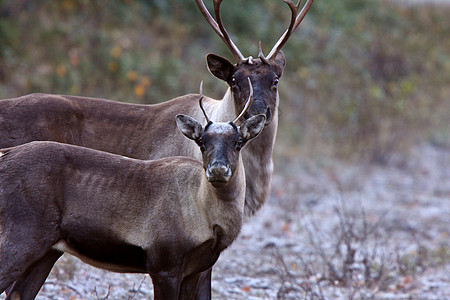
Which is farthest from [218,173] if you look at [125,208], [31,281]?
[31,281]

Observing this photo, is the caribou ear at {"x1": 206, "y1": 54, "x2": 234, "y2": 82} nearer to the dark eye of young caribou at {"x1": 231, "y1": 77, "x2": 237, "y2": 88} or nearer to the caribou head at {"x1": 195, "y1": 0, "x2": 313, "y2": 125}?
the caribou head at {"x1": 195, "y1": 0, "x2": 313, "y2": 125}

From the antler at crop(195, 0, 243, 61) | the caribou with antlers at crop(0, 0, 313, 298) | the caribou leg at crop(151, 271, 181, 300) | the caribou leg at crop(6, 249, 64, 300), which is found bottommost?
the caribou leg at crop(6, 249, 64, 300)

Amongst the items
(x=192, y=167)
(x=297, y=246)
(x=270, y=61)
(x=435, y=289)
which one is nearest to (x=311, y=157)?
(x=297, y=246)

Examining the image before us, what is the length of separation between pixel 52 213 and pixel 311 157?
9996 millimetres

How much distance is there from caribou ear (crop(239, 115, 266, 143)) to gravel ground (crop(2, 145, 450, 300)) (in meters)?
1.75

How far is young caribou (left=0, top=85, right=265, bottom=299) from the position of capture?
5.50 metres

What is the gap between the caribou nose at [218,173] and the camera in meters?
5.39

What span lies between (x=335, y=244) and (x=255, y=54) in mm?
7426

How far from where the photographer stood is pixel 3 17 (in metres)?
14.9

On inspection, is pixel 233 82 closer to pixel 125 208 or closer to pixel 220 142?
pixel 220 142

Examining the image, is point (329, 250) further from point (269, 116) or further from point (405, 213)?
point (269, 116)

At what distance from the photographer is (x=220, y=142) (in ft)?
18.3

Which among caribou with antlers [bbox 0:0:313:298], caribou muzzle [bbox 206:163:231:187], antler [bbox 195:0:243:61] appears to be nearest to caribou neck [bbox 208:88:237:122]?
caribou with antlers [bbox 0:0:313:298]

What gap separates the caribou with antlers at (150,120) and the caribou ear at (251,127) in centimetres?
102
